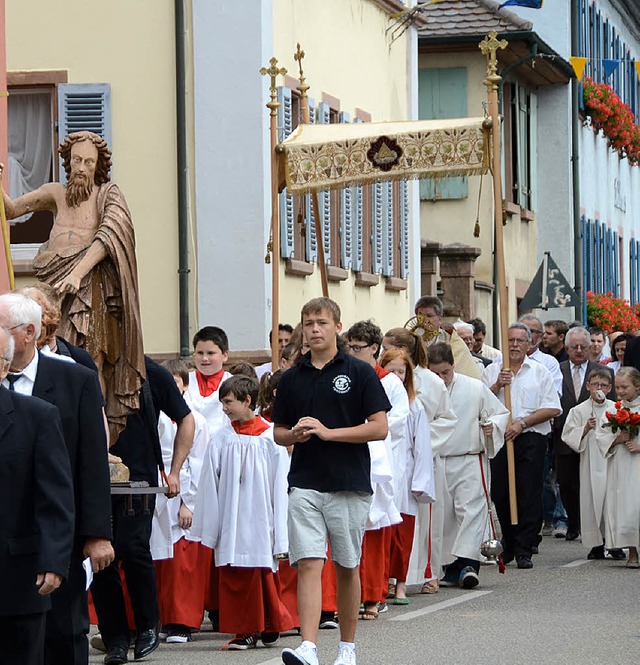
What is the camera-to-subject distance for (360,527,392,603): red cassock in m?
13.4

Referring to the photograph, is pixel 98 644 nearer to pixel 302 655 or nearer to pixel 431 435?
pixel 302 655

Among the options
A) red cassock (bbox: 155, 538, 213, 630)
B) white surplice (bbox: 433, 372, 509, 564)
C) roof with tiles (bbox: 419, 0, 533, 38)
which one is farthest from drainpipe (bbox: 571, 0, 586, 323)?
red cassock (bbox: 155, 538, 213, 630)

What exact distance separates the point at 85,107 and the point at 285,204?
7.83 ft

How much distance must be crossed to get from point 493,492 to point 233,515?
18.1 ft

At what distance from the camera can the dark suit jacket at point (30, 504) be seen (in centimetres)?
709

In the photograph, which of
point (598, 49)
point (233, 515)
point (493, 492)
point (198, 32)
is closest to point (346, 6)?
point (198, 32)

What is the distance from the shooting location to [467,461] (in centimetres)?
1574

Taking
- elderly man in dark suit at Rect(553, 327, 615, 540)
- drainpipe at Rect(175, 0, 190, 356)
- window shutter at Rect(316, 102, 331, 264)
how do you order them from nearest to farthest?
elderly man in dark suit at Rect(553, 327, 615, 540)
drainpipe at Rect(175, 0, 190, 356)
window shutter at Rect(316, 102, 331, 264)

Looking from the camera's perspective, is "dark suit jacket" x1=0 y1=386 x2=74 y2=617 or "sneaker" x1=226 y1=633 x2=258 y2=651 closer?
"dark suit jacket" x1=0 y1=386 x2=74 y2=617

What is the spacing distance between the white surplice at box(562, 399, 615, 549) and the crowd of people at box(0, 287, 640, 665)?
0.02 meters

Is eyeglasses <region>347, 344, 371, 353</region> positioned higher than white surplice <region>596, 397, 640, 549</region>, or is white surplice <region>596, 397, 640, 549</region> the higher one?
eyeglasses <region>347, 344, 371, 353</region>

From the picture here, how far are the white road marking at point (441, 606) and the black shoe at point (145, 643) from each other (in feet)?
7.46

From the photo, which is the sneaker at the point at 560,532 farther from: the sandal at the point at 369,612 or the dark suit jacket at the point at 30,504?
the dark suit jacket at the point at 30,504

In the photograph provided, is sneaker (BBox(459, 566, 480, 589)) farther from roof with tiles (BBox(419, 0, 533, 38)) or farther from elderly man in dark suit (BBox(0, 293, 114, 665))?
roof with tiles (BBox(419, 0, 533, 38))
